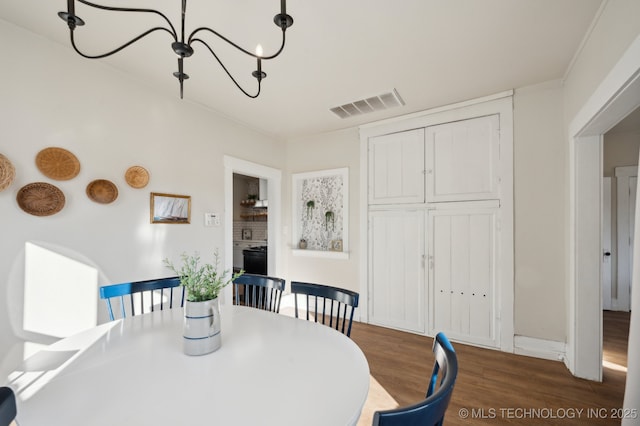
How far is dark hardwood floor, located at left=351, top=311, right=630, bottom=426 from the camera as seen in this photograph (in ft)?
6.51

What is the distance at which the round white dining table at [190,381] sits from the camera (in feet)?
2.71

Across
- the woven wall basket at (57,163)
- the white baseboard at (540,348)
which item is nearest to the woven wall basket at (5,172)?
the woven wall basket at (57,163)

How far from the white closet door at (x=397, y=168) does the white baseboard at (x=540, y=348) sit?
5.68 ft

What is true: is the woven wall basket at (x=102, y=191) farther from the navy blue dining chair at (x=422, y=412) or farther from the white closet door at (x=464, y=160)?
the white closet door at (x=464, y=160)

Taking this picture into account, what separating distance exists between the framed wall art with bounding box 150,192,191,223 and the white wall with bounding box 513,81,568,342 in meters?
3.38

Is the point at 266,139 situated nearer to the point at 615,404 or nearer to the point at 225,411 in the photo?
the point at 225,411

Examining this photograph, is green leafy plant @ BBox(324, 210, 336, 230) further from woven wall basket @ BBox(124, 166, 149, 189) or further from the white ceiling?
woven wall basket @ BBox(124, 166, 149, 189)

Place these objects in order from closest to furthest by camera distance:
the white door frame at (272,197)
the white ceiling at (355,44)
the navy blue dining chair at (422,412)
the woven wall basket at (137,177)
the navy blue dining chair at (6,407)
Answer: the navy blue dining chair at (422,412) < the navy blue dining chair at (6,407) < the white ceiling at (355,44) < the woven wall basket at (137,177) < the white door frame at (272,197)

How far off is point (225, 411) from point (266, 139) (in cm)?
372

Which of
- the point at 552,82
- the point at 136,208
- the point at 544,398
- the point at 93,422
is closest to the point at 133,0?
the point at 136,208

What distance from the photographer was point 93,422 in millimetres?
787

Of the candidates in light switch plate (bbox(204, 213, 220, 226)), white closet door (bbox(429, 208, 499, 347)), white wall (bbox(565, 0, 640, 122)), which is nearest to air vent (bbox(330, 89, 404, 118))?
white closet door (bbox(429, 208, 499, 347))

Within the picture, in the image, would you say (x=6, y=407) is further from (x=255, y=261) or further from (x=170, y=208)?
(x=255, y=261)

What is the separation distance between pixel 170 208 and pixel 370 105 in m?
2.38
